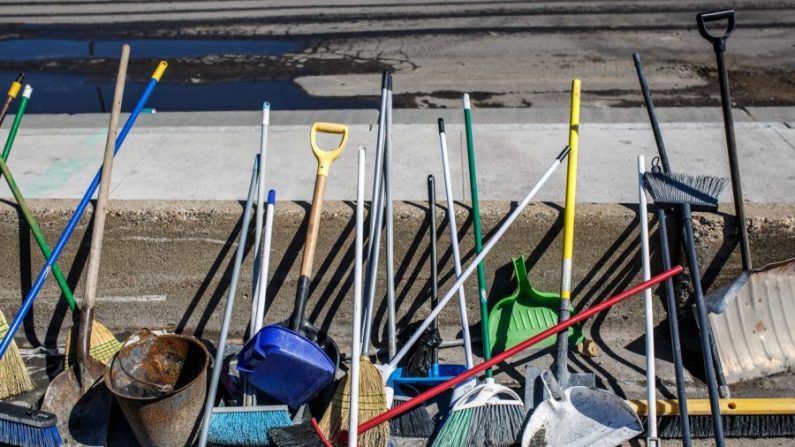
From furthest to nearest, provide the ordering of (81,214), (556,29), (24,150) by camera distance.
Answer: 1. (556,29)
2. (24,150)
3. (81,214)

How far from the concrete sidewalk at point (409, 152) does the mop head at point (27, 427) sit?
181 cm

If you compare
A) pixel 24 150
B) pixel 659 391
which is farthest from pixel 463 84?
pixel 659 391

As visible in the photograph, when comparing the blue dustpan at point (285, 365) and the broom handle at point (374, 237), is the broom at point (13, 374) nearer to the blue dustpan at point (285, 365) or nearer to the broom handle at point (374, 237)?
the blue dustpan at point (285, 365)

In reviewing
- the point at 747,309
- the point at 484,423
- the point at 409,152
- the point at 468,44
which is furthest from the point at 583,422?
the point at 468,44

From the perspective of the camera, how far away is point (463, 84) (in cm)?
790

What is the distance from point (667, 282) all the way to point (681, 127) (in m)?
2.75

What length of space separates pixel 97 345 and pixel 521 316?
2.28m

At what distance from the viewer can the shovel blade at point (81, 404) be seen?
3.80 m

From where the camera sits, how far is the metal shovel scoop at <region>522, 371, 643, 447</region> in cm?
358

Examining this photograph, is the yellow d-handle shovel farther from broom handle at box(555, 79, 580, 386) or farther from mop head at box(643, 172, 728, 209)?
mop head at box(643, 172, 728, 209)

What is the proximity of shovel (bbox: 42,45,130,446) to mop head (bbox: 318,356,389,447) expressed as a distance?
43.7 inches

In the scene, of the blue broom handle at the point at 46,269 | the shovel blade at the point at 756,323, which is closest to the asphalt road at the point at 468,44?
the shovel blade at the point at 756,323

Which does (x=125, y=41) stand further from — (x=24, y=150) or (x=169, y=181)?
(x=169, y=181)

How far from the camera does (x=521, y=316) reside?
442 cm
